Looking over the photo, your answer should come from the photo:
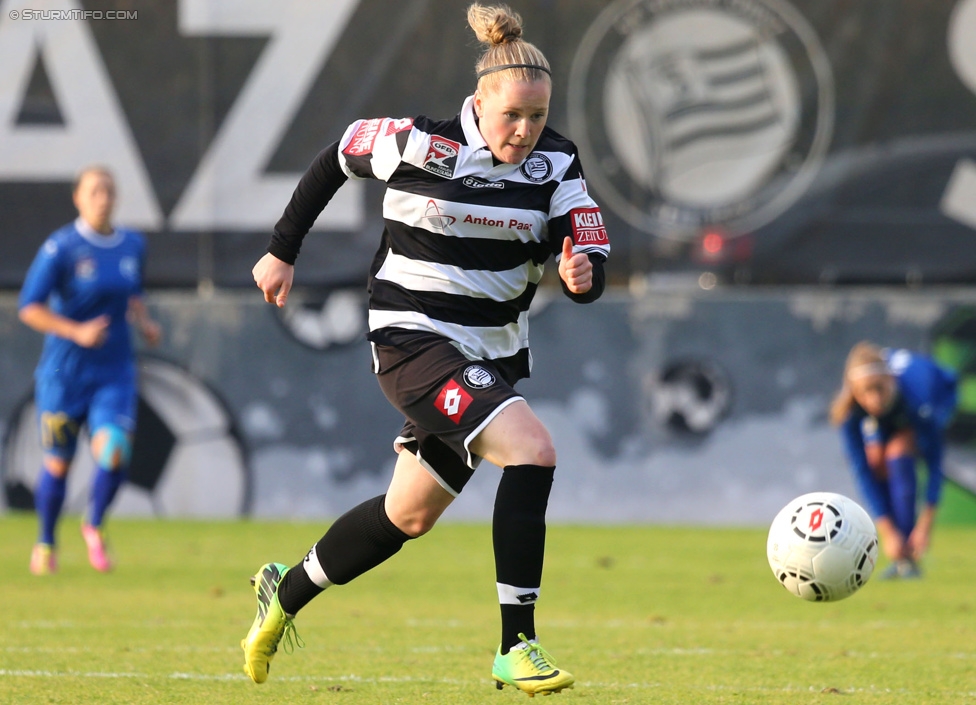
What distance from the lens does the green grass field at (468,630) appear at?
475 centimetres

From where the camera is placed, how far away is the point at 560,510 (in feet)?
40.1

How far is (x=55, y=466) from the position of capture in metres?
8.90

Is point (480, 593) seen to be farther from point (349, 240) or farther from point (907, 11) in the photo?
point (907, 11)

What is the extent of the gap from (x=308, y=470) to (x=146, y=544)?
211 centimetres

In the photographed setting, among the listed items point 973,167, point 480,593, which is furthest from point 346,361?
point 973,167

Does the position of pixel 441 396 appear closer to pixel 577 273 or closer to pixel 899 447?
pixel 577 273

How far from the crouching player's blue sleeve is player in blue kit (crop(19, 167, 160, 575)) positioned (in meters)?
4.64

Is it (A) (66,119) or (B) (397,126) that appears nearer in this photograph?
(B) (397,126)

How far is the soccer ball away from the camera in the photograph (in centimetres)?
508

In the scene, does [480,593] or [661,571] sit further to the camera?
[661,571]

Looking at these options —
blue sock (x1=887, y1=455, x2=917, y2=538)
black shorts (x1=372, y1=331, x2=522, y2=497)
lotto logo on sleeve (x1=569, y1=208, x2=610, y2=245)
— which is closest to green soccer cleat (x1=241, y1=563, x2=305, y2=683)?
black shorts (x1=372, y1=331, x2=522, y2=497)

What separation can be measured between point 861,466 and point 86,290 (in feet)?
17.1

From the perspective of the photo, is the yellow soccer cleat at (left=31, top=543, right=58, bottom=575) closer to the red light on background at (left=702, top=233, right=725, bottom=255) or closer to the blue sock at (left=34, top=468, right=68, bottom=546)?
the blue sock at (left=34, top=468, right=68, bottom=546)

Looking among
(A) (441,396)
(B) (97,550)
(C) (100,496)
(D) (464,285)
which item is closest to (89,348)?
(C) (100,496)
